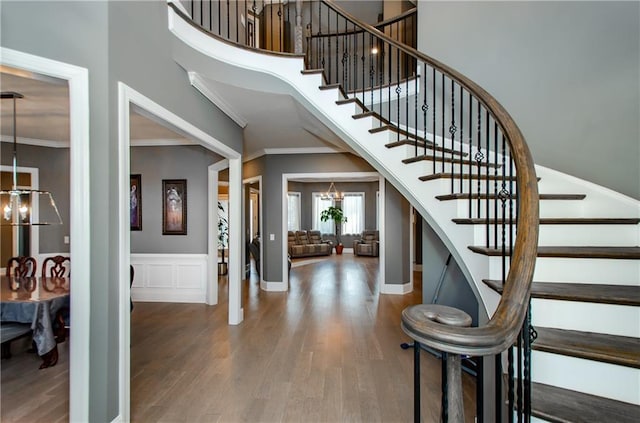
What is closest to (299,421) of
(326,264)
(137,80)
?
(137,80)

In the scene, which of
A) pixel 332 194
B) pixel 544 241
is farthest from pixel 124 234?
pixel 332 194

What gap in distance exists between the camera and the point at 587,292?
5.05 ft

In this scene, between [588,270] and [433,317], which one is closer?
[433,317]

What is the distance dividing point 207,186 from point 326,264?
501 centimetres

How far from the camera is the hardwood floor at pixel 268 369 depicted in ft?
7.27

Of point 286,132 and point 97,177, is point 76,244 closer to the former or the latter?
point 97,177

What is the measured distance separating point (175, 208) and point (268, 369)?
335 cm

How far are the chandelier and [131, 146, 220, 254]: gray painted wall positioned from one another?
20.3ft

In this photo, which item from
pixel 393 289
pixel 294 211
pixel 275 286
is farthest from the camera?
pixel 294 211

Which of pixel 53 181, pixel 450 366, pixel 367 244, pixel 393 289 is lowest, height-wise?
pixel 393 289

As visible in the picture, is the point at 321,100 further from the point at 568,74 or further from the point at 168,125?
the point at 568,74

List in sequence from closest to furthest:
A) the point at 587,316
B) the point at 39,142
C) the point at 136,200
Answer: the point at 587,316 < the point at 39,142 < the point at 136,200

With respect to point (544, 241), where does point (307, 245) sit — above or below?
A: below

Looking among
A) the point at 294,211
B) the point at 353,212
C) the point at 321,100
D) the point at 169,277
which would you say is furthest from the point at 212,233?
the point at 353,212
